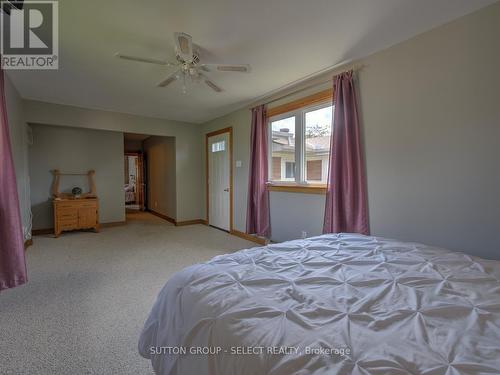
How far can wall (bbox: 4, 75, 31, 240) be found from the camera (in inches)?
131

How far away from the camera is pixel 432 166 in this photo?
219 centimetres

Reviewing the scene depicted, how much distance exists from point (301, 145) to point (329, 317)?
116 inches

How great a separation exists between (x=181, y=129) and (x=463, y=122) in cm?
511

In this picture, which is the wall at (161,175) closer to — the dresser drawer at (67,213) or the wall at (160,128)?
the wall at (160,128)

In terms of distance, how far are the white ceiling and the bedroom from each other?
20 mm

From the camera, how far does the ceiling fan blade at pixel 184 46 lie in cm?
205

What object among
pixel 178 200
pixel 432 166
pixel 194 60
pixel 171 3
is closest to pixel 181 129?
pixel 178 200

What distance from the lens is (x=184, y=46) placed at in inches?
86.0

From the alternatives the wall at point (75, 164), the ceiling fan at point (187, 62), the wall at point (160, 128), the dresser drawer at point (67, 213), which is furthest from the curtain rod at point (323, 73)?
the dresser drawer at point (67, 213)

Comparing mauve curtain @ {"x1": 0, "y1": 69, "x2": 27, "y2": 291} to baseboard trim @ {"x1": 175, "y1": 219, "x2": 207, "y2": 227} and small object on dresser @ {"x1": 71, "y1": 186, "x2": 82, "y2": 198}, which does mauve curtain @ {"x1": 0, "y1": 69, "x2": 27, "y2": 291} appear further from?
baseboard trim @ {"x1": 175, "y1": 219, "x2": 207, "y2": 227}

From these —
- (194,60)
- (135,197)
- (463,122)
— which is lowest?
(135,197)

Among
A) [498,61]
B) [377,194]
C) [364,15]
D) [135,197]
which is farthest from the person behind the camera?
[135,197]

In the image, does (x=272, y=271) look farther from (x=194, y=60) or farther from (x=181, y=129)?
(x=181, y=129)

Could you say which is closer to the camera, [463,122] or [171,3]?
[171,3]
